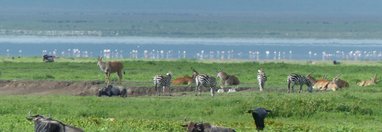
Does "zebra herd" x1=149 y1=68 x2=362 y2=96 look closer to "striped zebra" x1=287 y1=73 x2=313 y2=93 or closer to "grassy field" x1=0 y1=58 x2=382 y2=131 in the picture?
"striped zebra" x1=287 y1=73 x2=313 y2=93

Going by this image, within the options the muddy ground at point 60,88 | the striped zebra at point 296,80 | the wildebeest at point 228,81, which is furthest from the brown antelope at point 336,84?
the wildebeest at point 228,81

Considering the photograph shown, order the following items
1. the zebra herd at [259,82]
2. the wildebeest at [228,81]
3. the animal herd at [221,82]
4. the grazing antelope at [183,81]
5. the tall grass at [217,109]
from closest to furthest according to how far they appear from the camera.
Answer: the tall grass at [217,109] < the zebra herd at [259,82] < the animal herd at [221,82] < the wildebeest at [228,81] < the grazing antelope at [183,81]

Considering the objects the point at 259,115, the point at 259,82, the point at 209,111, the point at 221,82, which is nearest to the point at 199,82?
the point at 259,82

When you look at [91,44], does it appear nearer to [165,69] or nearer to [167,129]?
[165,69]

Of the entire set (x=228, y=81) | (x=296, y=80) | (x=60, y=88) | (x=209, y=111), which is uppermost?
(x=296, y=80)

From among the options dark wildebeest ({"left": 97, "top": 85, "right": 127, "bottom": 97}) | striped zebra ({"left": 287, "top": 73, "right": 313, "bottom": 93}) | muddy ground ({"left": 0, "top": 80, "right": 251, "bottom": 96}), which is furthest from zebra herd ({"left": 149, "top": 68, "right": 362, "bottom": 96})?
dark wildebeest ({"left": 97, "top": 85, "right": 127, "bottom": 97})

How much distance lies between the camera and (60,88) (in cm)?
3756

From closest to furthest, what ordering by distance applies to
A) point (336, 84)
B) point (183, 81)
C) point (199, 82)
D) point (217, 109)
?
point (217, 109)
point (199, 82)
point (336, 84)
point (183, 81)

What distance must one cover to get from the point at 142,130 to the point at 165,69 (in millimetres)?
25087

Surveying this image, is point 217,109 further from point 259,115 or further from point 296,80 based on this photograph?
point 259,115

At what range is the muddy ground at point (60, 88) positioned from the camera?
118 ft

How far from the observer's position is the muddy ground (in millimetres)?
36031

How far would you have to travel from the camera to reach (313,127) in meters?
23.0

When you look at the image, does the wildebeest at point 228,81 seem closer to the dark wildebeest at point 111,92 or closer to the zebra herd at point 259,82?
the zebra herd at point 259,82
